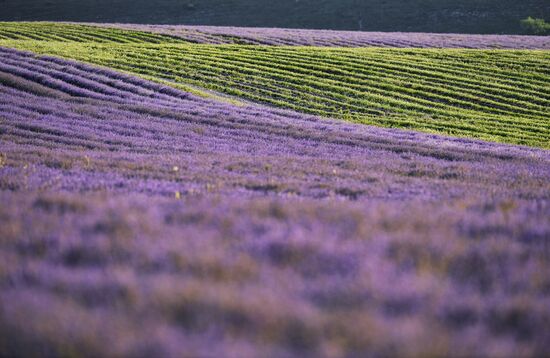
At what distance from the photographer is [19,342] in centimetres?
288

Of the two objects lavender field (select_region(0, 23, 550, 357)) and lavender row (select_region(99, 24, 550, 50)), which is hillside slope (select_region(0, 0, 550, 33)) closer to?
lavender row (select_region(99, 24, 550, 50))

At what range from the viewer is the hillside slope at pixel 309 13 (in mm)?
92875

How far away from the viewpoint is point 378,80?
126ft

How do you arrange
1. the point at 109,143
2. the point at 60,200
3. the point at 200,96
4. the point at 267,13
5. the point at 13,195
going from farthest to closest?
the point at 267,13 → the point at 200,96 → the point at 109,143 → the point at 13,195 → the point at 60,200

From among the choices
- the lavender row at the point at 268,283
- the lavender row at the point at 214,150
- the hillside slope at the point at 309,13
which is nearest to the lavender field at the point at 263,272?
the lavender row at the point at 268,283

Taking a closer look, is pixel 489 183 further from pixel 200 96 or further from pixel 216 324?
pixel 200 96

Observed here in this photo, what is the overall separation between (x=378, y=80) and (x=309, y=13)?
2696 inches

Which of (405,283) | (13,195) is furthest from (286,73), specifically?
(405,283)

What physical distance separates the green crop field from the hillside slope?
45.6m

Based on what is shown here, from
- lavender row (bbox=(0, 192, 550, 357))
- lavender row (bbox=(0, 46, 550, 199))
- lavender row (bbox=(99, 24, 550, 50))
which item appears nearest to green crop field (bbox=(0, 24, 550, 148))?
lavender row (bbox=(0, 46, 550, 199))

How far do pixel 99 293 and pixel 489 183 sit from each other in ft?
34.9

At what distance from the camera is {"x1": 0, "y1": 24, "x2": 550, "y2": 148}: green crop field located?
2988 cm

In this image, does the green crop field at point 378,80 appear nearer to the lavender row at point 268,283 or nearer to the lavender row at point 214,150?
the lavender row at point 214,150

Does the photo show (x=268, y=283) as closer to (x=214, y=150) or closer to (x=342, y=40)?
(x=214, y=150)
